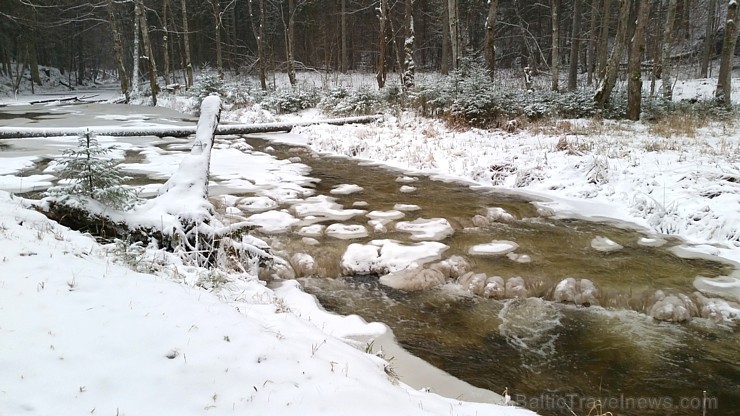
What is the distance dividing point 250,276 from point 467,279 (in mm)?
2545

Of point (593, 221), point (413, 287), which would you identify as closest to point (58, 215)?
point (413, 287)

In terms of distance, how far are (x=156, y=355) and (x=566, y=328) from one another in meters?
3.75

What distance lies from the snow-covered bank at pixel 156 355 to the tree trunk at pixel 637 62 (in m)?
13.3

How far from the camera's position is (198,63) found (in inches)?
1793

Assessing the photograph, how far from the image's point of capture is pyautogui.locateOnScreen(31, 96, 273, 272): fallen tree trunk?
481cm

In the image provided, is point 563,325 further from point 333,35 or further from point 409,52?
point 333,35

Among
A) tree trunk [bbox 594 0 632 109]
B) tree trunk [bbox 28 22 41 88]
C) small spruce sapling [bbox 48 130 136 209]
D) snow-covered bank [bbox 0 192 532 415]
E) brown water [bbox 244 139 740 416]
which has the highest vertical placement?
tree trunk [bbox 28 22 41 88]

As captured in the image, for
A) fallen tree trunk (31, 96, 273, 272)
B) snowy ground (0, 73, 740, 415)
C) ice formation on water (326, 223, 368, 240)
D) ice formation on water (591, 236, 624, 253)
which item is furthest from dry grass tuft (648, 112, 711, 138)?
fallen tree trunk (31, 96, 273, 272)

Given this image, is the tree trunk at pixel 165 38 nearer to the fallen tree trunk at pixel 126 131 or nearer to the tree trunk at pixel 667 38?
the fallen tree trunk at pixel 126 131

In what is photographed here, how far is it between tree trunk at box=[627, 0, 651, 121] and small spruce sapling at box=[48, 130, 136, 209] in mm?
13695

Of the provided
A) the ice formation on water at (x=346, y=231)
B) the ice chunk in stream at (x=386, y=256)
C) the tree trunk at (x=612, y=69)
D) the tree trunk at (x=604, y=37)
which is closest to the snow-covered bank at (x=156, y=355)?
the ice chunk in stream at (x=386, y=256)

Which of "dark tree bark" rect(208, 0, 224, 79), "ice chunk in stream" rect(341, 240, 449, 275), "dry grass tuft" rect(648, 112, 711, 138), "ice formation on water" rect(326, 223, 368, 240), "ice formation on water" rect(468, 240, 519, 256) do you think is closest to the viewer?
"ice chunk in stream" rect(341, 240, 449, 275)

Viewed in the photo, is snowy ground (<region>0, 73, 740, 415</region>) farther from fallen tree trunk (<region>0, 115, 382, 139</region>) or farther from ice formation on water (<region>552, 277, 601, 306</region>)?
fallen tree trunk (<region>0, 115, 382, 139</region>)

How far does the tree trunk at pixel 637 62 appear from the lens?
12672 mm
